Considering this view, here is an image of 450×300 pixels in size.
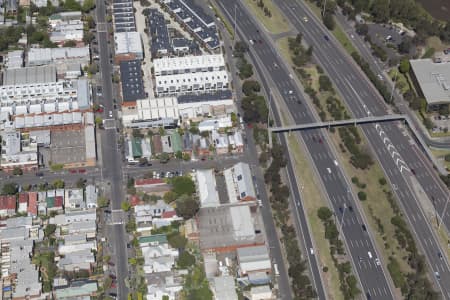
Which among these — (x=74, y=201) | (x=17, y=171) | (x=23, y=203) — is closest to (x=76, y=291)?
(x=74, y=201)

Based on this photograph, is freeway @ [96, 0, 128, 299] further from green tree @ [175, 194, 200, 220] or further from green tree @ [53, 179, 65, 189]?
green tree @ [175, 194, 200, 220]

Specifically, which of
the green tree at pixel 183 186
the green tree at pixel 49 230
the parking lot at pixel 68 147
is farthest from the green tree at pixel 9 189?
the green tree at pixel 183 186

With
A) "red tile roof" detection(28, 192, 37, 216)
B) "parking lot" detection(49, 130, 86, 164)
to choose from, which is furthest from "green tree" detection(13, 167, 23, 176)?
"parking lot" detection(49, 130, 86, 164)

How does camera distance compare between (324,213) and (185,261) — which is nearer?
(185,261)

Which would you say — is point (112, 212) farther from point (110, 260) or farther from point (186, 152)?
point (186, 152)

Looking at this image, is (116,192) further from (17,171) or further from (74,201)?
(17,171)
